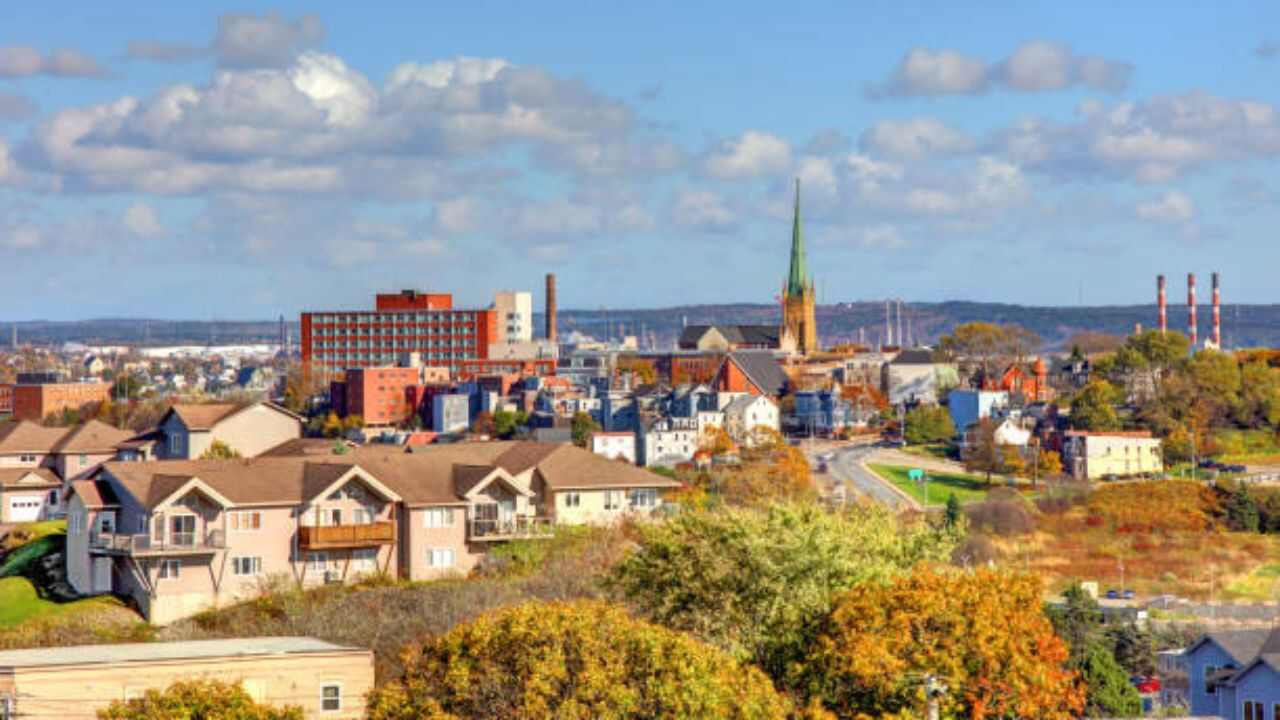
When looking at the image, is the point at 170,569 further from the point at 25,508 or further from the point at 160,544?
the point at 25,508

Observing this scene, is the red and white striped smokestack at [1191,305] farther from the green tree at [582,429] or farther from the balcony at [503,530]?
the balcony at [503,530]

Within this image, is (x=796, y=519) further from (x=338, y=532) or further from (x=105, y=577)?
(x=105, y=577)

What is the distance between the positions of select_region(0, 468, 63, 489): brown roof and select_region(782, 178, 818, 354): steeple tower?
384 ft

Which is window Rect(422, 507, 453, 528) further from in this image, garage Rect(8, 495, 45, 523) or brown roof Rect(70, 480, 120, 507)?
garage Rect(8, 495, 45, 523)

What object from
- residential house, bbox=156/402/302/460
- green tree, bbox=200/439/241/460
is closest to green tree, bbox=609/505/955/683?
green tree, bbox=200/439/241/460

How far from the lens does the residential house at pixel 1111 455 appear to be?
9575 centimetres

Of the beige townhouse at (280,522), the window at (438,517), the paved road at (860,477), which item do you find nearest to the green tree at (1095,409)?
the paved road at (860,477)

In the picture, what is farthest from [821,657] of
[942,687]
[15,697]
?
[15,697]

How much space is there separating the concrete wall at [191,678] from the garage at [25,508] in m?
36.6

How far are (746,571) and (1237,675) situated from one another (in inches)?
422

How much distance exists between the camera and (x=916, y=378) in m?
137

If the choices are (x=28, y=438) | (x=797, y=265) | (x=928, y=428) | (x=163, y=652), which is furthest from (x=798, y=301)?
(x=163, y=652)

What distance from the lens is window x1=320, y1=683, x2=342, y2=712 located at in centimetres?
2891

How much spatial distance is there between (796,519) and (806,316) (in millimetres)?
150782
